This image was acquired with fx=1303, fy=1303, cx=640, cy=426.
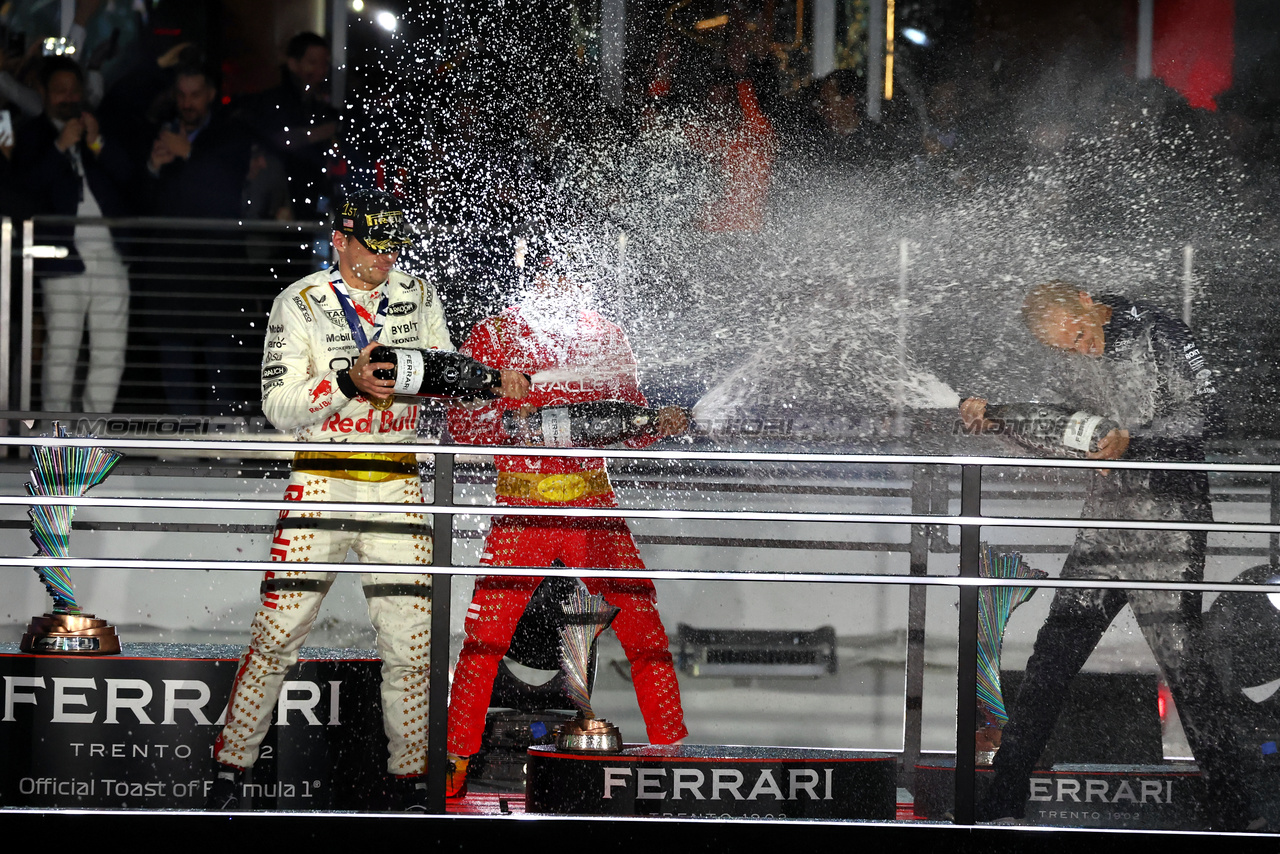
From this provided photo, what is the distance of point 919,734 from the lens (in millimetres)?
3096

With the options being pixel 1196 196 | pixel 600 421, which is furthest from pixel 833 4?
pixel 600 421

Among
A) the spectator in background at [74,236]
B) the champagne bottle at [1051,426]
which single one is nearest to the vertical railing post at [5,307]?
the spectator in background at [74,236]

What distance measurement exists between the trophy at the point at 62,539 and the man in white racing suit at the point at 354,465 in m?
0.36

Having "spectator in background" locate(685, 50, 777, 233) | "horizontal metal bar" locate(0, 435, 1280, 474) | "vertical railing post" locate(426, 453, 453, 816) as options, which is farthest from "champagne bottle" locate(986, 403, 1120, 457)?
"spectator in background" locate(685, 50, 777, 233)

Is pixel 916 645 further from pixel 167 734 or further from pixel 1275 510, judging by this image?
pixel 167 734

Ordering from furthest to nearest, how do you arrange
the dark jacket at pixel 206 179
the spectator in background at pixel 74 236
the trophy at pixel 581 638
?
1. the dark jacket at pixel 206 179
2. the spectator in background at pixel 74 236
3. the trophy at pixel 581 638

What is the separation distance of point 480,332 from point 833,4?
3.24 m

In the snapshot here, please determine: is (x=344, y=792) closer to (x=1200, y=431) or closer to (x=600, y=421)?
(x=600, y=421)

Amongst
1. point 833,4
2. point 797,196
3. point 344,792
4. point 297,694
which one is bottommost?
point 344,792

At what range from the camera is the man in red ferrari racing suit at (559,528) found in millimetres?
2988

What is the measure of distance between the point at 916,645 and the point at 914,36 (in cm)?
370

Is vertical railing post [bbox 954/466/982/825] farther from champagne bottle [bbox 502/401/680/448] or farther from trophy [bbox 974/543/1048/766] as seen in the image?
champagne bottle [bbox 502/401/680/448]

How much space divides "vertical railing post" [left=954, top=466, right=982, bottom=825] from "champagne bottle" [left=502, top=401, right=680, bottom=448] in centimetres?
86

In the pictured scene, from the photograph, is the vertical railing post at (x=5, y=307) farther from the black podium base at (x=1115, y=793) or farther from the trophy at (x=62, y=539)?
the black podium base at (x=1115, y=793)
